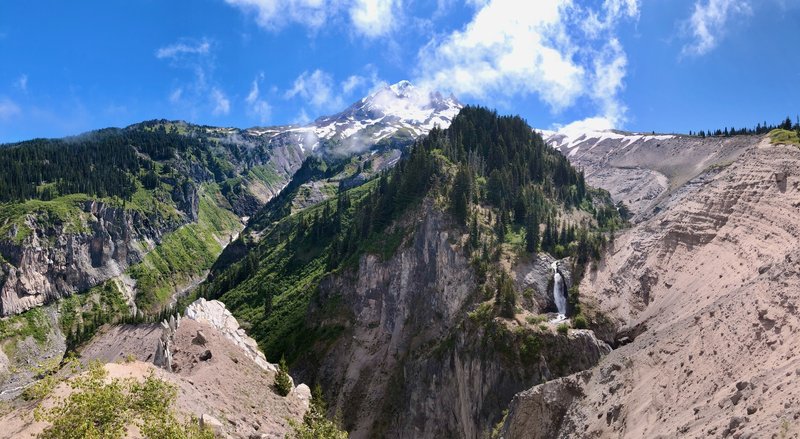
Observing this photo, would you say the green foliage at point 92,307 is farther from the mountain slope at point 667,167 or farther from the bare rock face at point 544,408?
the mountain slope at point 667,167

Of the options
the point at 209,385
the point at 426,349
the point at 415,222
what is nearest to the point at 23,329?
the point at 415,222

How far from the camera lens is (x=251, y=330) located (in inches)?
4259

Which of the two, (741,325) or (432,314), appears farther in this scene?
(432,314)

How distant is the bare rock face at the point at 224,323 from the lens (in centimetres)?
7503

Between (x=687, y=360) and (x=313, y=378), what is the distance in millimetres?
60585

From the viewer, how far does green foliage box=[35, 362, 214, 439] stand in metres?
28.6

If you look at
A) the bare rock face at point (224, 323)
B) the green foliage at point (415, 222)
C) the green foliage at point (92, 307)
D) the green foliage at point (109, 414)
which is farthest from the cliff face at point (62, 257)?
the green foliage at point (109, 414)

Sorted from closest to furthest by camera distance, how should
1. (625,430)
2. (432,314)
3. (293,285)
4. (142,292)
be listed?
(625,430), (432,314), (293,285), (142,292)

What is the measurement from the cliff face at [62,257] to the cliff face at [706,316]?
161486 millimetres

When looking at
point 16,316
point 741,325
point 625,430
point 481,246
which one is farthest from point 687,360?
point 16,316

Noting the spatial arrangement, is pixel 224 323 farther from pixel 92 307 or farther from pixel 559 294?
pixel 92 307

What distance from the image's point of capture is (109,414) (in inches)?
1193

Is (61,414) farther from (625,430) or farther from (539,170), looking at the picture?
(539,170)

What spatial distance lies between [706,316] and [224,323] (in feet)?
221
